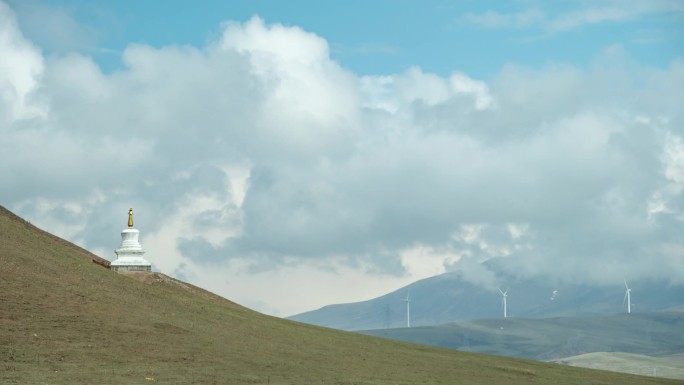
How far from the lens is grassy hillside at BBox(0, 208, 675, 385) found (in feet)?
195

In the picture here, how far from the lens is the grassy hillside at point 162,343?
195 feet

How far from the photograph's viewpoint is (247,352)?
232 ft

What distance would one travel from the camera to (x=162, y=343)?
67125mm

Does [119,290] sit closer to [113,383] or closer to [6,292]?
[6,292]

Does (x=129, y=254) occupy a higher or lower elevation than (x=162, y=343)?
higher

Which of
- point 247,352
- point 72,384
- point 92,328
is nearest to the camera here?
point 72,384

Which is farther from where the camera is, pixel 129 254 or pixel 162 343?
pixel 129 254

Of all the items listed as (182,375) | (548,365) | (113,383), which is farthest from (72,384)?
(548,365)

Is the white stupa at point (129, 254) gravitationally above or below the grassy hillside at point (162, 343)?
above

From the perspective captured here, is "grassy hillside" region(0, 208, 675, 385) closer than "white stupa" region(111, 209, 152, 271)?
Yes

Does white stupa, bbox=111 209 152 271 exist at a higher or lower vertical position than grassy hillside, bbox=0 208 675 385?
higher

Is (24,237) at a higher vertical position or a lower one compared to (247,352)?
higher

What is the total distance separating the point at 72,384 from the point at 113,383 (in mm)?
2238

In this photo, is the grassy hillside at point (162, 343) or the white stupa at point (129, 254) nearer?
the grassy hillside at point (162, 343)
